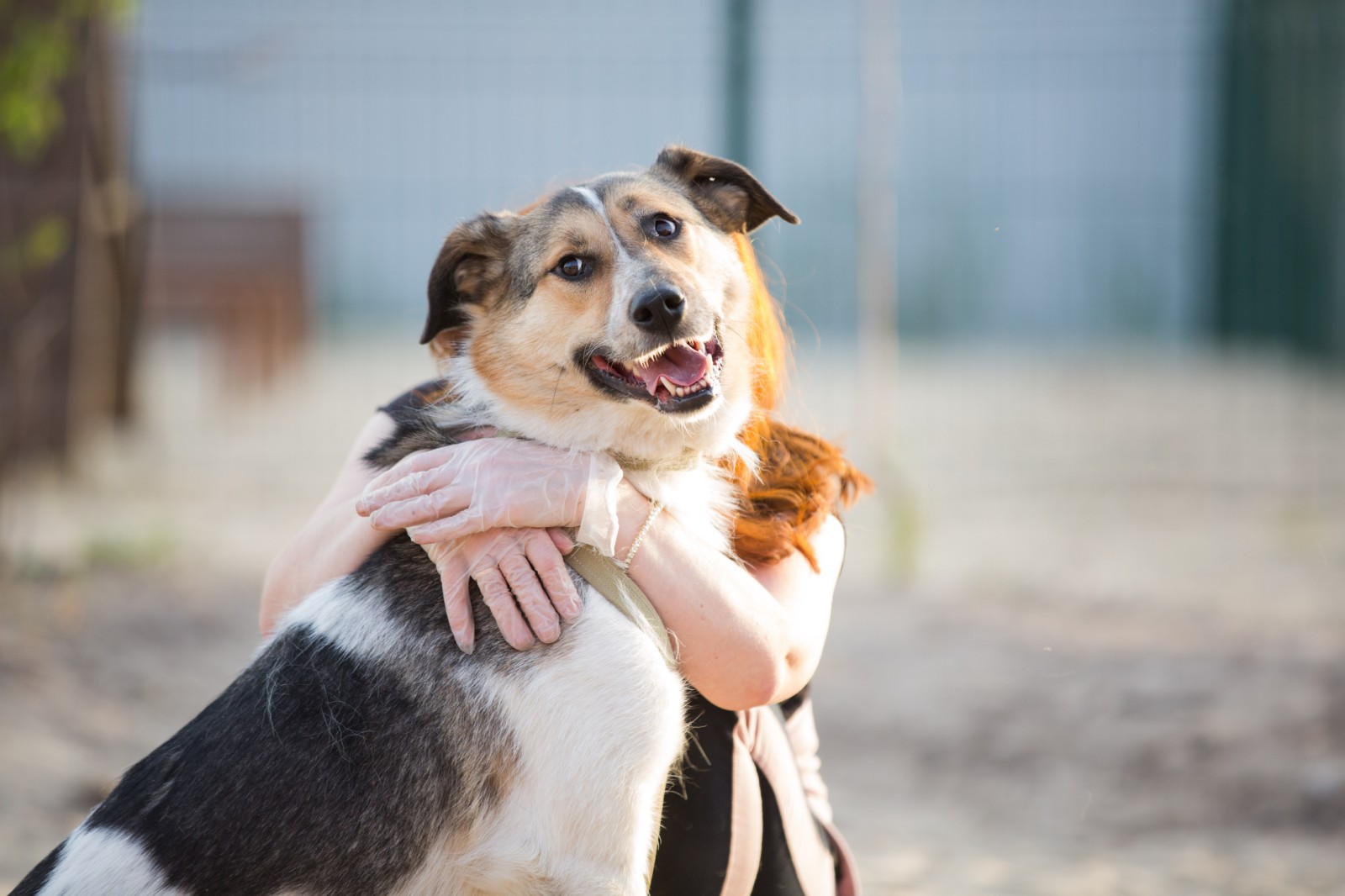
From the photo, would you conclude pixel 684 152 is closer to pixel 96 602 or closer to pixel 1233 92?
pixel 96 602

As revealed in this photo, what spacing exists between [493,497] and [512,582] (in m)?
0.15

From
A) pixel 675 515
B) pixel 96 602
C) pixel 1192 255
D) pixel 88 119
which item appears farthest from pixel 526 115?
pixel 675 515

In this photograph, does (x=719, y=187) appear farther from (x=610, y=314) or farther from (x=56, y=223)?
(x=56, y=223)

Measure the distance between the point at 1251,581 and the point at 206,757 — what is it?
6001 millimetres

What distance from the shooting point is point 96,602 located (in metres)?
5.63

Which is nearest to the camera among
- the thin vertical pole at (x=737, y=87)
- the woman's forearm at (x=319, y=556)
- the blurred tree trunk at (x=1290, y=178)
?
the woman's forearm at (x=319, y=556)

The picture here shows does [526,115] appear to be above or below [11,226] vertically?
above

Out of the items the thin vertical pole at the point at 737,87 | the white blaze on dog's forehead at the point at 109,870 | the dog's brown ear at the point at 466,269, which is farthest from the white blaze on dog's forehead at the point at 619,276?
the thin vertical pole at the point at 737,87

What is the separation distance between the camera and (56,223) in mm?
6156

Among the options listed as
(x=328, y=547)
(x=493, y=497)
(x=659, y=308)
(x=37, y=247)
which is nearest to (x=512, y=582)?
(x=493, y=497)

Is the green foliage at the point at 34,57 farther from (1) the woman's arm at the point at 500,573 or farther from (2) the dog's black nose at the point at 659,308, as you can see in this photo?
(2) the dog's black nose at the point at 659,308

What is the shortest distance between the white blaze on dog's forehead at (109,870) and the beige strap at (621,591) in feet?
2.50

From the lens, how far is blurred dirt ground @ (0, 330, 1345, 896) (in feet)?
12.9

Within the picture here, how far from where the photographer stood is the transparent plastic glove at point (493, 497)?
6.16 feet
